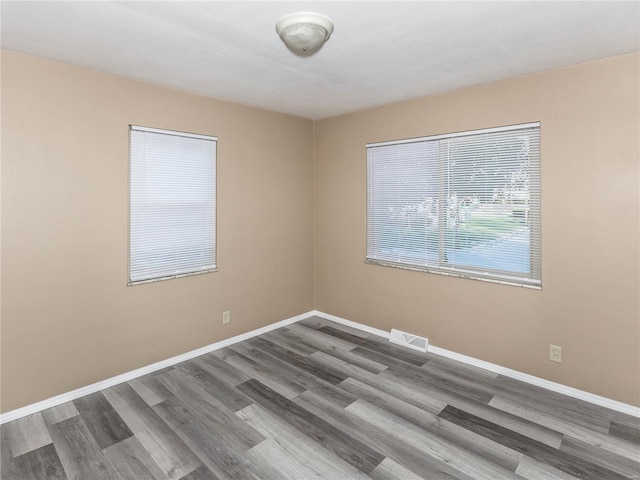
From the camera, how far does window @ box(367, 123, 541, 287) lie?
3016mm

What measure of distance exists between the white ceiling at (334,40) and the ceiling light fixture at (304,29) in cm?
5

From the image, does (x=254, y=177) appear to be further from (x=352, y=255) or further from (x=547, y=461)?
(x=547, y=461)

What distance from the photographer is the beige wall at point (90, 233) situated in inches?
99.1

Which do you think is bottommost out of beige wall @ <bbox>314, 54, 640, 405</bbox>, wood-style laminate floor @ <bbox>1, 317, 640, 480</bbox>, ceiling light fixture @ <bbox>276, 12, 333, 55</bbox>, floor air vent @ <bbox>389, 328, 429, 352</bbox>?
wood-style laminate floor @ <bbox>1, 317, 640, 480</bbox>

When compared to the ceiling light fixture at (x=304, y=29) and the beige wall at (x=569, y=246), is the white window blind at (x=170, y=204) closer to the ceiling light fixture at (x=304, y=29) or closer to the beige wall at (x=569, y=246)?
the ceiling light fixture at (x=304, y=29)

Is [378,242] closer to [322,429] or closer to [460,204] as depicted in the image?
[460,204]

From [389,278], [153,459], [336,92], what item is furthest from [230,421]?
[336,92]

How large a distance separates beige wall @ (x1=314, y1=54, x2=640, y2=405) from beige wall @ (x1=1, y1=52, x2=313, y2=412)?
1939mm

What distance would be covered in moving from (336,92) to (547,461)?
3.25 metres

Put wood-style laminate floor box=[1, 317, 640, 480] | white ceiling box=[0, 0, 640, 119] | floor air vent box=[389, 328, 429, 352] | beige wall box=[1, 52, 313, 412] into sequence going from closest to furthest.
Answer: white ceiling box=[0, 0, 640, 119] → wood-style laminate floor box=[1, 317, 640, 480] → beige wall box=[1, 52, 313, 412] → floor air vent box=[389, 328, 429, 352]

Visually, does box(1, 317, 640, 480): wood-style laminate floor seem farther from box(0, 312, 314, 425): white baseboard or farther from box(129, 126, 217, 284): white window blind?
box(129, 126, 217, 284): white window blind

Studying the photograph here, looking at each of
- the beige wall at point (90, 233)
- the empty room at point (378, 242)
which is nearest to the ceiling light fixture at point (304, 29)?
the empty room at point (378, 242)

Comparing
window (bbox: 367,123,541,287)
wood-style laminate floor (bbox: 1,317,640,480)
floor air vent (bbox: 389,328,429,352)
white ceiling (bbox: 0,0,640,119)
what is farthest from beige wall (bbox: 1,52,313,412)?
floor air vent (bbox: 389,328,429,352)

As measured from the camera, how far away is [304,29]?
6.58 ft
